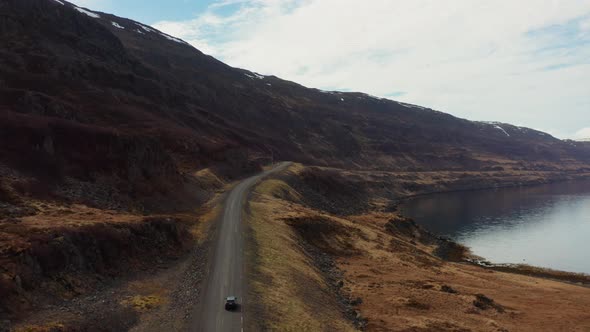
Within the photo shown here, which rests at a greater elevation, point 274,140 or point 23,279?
point 274,140

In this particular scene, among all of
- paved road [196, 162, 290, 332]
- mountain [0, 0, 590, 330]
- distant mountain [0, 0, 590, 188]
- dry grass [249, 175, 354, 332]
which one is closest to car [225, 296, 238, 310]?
paved road [196, 162, 290, 332]

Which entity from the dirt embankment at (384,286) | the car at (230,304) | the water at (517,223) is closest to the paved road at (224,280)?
the car at (230,304)

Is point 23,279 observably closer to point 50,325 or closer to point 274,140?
point 50,325

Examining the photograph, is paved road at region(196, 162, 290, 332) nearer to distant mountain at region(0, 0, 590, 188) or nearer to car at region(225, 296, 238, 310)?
car at region(225, 296, 238, 310)

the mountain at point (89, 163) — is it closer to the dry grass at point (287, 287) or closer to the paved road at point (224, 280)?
the paved road at point (224, 280)

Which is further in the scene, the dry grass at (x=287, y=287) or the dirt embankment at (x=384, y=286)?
the dirt embankment at (x=384, y=286)

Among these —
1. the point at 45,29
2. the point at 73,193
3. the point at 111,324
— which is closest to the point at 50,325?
the point at 111,324
